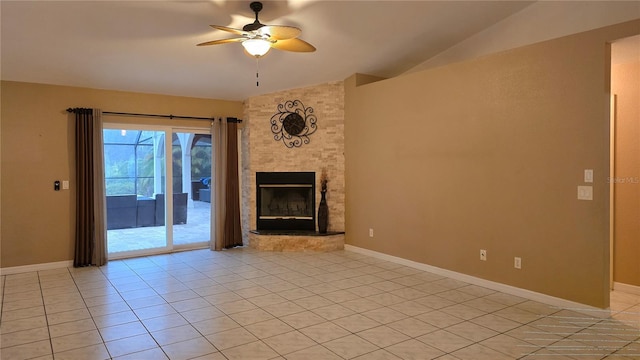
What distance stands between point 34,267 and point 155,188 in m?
1.90

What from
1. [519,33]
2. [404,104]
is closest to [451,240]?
[404,104]

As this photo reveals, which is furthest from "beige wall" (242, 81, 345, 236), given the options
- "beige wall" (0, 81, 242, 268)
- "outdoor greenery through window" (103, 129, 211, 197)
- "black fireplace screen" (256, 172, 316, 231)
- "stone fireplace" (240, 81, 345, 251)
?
"beige wall" (0, 81, 242, 268)

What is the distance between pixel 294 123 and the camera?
21.9ft

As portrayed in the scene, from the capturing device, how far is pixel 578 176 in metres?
3.72

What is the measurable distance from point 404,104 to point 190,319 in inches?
149

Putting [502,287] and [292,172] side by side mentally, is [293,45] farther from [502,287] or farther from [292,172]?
[502,287]

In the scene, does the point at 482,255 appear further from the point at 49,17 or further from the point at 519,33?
the point at 49,17

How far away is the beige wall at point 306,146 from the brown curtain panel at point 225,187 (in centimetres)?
22

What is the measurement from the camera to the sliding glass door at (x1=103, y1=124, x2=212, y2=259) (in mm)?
6051

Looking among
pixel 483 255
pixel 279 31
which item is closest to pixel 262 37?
pixel 279 31

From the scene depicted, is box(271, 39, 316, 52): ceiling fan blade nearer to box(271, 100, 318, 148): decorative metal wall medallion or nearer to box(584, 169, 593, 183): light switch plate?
box(271, 100, 318, 148): decorative metal wall medallion

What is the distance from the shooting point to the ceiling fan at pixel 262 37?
343cm

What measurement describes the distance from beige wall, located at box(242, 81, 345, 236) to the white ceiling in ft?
1.02

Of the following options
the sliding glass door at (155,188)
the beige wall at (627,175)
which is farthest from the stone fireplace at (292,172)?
the beige wall at (627,175)
